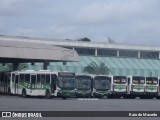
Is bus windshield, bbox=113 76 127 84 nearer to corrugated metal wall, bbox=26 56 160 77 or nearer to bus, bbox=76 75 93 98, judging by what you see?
bus, bbox=76 75 93 98

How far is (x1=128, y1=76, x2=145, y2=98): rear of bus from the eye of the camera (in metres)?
49.6

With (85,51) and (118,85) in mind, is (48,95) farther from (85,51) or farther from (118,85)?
(85,51)

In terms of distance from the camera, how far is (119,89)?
162 feet

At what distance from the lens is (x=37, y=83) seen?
43500mm

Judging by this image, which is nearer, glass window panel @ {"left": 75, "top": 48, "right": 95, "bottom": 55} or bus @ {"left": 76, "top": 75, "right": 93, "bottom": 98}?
bus @ {"left": 76, "top": 75, "right": 93, "bottom": 98}

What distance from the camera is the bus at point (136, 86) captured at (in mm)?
49562

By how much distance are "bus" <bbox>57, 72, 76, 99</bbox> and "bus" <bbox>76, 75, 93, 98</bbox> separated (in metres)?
2.33

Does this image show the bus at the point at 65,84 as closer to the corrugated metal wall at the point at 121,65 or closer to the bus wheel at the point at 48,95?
the bus wheel at the point at 48,95

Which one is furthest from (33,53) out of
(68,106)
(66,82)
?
(68,106)

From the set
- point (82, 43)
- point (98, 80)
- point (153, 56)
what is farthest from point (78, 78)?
point (153, 56)

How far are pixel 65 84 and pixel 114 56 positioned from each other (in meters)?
47.4

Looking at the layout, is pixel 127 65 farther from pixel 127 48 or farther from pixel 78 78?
pixel 78 78

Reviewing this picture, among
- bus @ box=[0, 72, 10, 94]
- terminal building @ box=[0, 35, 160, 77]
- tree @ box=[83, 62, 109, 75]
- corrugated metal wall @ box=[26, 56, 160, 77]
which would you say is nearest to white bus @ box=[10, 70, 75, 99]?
bus @ box=[0, 72, 10, 94]

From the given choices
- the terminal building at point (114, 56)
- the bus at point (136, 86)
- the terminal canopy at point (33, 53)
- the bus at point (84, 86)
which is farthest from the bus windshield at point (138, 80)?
the terminal building at point (114, 56)
